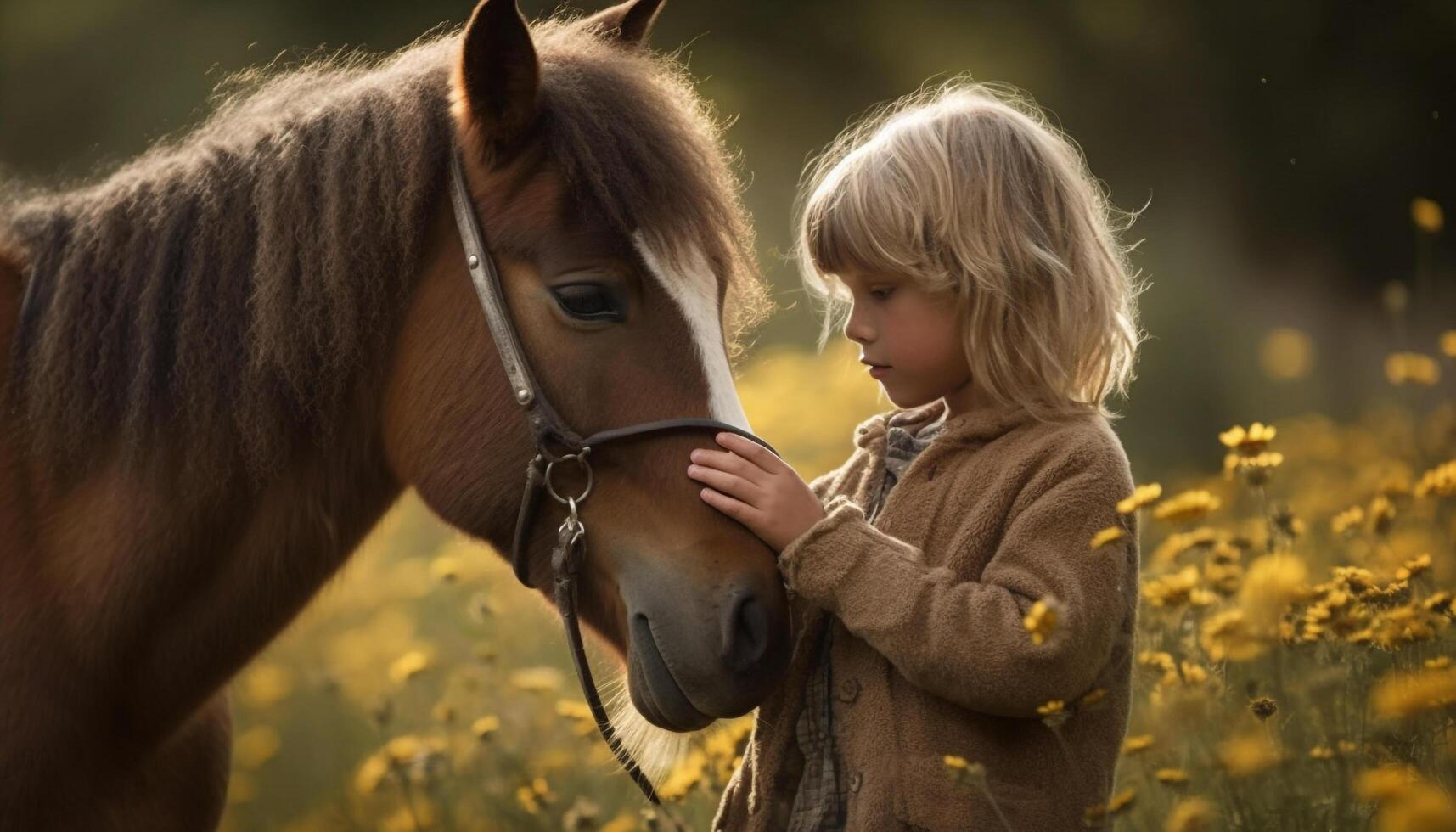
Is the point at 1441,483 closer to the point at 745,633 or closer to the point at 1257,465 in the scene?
the point at 1257,465

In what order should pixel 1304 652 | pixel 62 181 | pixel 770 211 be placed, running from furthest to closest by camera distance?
pixel 770 211 < pixel 62 181 < pixel 1304 652

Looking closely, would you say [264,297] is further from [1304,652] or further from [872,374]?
[1304,652]

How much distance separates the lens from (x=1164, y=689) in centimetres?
228

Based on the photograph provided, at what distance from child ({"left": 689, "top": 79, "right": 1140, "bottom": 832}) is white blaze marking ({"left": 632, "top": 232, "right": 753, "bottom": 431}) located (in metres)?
0.08

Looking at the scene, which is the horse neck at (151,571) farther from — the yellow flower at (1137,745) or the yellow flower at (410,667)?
the yellow flower at (1137,745)

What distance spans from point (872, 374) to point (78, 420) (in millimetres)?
1258

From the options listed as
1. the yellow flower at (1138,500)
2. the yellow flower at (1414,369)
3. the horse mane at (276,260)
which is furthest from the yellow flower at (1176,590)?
the yellow flower at (1414,369)

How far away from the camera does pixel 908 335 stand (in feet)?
6.38

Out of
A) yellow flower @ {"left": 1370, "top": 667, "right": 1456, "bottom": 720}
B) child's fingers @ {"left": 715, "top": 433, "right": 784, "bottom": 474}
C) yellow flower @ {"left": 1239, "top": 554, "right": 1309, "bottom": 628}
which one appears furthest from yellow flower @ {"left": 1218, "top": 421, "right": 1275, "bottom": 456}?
child's fingers @ {"left": 715, "top": 433, "right": 784, "bottom": 474}

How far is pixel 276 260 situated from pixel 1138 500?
4.39 ft

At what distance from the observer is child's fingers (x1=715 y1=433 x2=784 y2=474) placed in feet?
5.92

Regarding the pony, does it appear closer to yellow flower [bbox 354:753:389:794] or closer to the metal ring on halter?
the metal ring on halter

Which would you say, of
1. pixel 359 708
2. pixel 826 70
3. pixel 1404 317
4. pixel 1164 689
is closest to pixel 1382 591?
pixel 1164 689

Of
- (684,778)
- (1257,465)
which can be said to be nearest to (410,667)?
(684,778)
